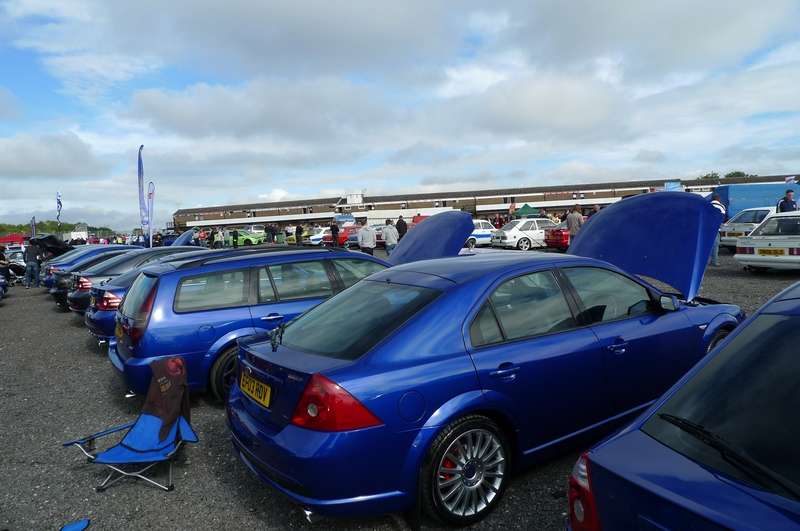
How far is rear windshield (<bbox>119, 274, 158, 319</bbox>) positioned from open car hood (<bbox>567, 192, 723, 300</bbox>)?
16.4 ft

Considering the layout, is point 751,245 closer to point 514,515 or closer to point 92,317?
point 514,515

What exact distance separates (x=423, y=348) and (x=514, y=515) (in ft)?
3.81

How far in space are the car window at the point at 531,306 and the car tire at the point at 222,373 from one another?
2.78 meters

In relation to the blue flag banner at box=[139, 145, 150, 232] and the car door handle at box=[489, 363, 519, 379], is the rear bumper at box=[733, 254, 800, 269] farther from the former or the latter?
the blue flag banner at box=[139, 145, 150, 232]

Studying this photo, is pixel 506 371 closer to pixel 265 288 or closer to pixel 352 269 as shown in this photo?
pixel 265 288

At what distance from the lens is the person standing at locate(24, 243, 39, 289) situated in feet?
59.0

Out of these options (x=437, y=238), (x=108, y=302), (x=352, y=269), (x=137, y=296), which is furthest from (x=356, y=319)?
(x=108, y=302)

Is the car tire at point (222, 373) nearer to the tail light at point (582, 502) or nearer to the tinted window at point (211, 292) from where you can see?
the tinted window at point (211, 292)

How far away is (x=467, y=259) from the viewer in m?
3.88

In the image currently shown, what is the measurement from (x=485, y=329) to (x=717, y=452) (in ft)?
5.12

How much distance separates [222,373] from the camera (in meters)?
4.84

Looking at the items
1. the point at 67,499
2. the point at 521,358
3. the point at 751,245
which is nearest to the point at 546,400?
the point at 521,358

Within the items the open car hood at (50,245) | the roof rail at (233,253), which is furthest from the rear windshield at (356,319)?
the open car hood at (50,245)

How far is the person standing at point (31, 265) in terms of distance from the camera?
1798 centimetres
